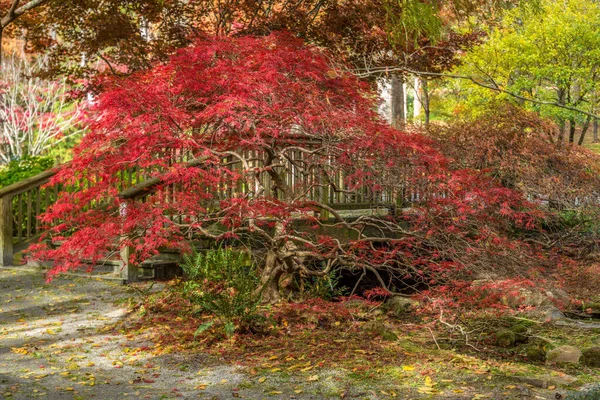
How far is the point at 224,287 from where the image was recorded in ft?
27.7

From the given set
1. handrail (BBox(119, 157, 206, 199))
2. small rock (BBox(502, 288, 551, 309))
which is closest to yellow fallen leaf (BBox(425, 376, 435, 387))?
small rock (BBox(502, 288, 551, 309))

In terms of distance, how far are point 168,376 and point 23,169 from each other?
27.1 ft

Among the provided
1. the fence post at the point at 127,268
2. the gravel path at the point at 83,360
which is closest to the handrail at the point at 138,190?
the fence post at the point at 127,268

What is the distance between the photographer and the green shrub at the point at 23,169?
12578 mm

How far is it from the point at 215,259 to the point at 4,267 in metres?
3.79

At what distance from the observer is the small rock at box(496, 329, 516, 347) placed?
25.7 feet

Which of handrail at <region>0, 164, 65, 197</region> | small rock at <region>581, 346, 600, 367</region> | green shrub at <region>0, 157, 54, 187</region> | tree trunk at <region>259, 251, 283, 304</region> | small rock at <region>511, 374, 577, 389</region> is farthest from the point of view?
green shrub at <region>0, 157, 54, 187</region>

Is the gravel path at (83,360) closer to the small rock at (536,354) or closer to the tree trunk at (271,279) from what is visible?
the tree trunk at (271,279)

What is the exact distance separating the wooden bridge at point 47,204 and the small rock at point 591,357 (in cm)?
285

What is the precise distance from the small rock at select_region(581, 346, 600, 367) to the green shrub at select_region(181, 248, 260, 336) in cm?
330

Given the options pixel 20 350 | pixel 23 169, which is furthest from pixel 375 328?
pixel 23 169

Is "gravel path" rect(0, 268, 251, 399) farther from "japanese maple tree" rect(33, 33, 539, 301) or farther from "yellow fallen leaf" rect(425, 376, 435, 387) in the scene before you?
"yellow fallen leaf" rect(425, 376, 435, 387)

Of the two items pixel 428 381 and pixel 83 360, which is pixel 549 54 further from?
pixel 83 360

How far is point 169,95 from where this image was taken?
7.79 meters
